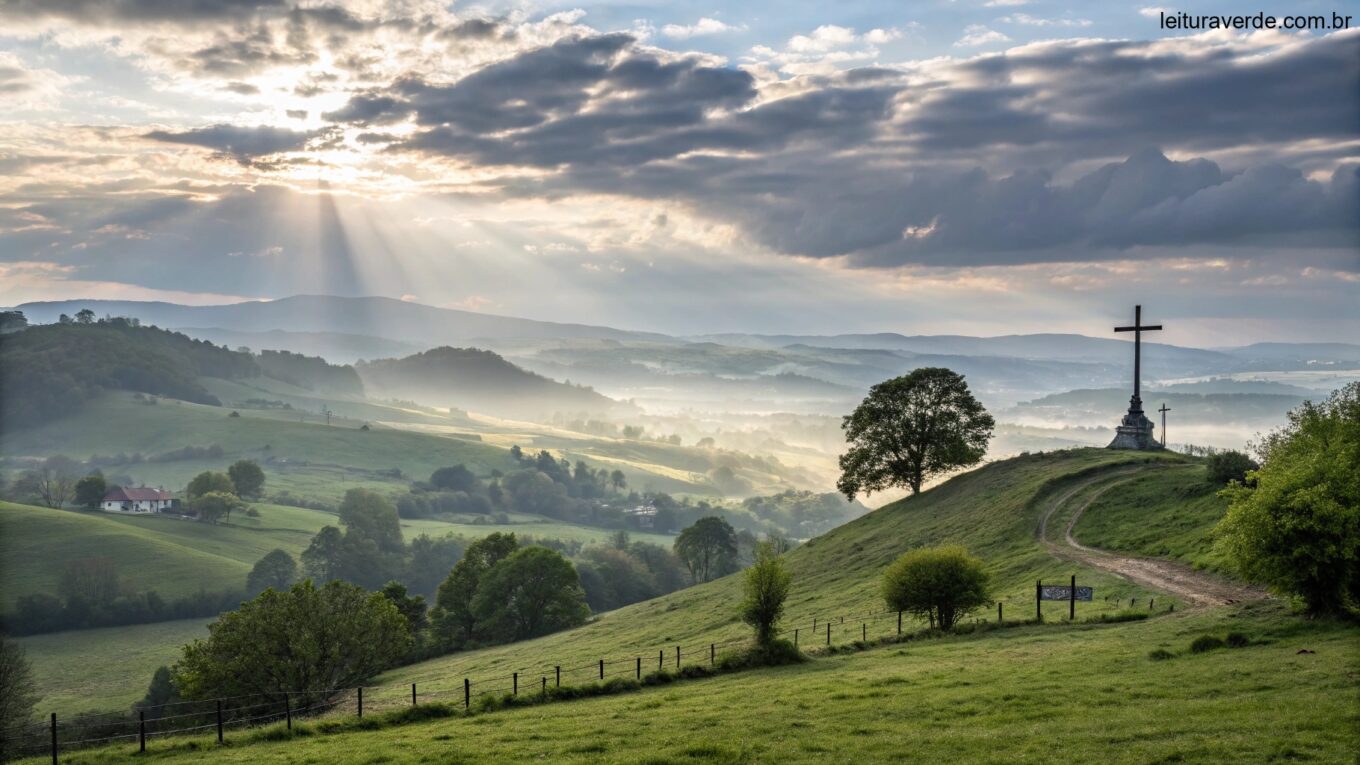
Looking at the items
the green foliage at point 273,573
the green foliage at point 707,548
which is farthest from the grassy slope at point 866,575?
the green foliage at point 273,573

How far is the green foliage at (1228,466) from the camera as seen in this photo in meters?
55.0

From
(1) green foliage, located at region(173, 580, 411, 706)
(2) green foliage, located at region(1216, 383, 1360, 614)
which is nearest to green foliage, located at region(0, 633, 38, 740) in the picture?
(1) green foliage, located at region(173, 580, 411, 706)

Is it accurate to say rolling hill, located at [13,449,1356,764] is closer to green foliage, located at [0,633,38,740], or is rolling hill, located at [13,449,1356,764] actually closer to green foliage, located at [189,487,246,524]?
green foliage, located at [0,633,38,740]

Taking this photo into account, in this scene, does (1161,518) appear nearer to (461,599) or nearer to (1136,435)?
(1136,435)

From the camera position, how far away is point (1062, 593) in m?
40.5

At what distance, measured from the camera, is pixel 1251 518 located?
103 ft

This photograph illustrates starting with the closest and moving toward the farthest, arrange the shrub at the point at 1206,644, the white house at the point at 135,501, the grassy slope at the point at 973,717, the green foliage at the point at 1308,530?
1. the grassy slope at the point at 973,717
2. the green foliage at the point at 1308,530
3. the shrub at the point at 1206,644
4. the white house at the point at 135,501

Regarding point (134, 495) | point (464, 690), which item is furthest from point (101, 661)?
point (134, 495)

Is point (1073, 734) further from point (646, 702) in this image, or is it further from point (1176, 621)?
point (1176, 621)

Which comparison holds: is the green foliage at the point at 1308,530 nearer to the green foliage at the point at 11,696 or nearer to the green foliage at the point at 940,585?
the green foliage at the point at 940,585

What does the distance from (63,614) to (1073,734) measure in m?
137

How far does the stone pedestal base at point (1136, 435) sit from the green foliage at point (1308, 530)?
148ft

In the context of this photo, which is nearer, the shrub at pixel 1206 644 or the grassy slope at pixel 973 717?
the grassy slope at pixel 973 717

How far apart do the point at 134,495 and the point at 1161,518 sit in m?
199
